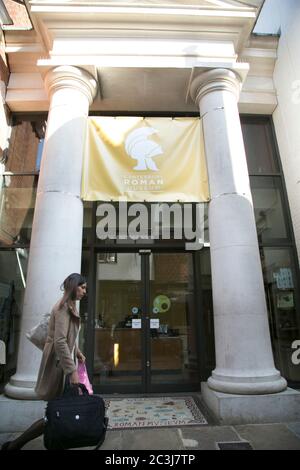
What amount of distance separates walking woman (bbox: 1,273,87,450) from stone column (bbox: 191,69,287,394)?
2.70 m

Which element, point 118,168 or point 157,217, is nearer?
point 118,168

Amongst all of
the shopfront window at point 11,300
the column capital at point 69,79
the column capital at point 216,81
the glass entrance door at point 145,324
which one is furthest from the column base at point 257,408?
the column capital at point 69,79

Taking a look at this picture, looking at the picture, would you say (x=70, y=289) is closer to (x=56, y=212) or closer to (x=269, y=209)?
(x=56, y=212)

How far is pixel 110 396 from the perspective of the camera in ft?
20.4

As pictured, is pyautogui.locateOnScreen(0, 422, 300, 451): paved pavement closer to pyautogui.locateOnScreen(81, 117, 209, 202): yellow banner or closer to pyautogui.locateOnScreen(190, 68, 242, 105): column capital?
pyautogui.locateOnScreen(81, 117, 209, 202): yellow banner

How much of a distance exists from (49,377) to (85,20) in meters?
6.57

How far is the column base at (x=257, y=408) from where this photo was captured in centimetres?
468

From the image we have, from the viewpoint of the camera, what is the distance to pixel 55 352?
336cm

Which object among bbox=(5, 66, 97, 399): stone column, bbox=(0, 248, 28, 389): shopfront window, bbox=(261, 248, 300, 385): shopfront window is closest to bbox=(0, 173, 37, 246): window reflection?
bbox=(0, 248, 28, 389): shopfront window

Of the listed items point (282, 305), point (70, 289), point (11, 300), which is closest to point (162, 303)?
point (282, 305)

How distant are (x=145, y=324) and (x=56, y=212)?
3.01 metres

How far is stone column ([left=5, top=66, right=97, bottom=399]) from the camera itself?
5.01 meters
